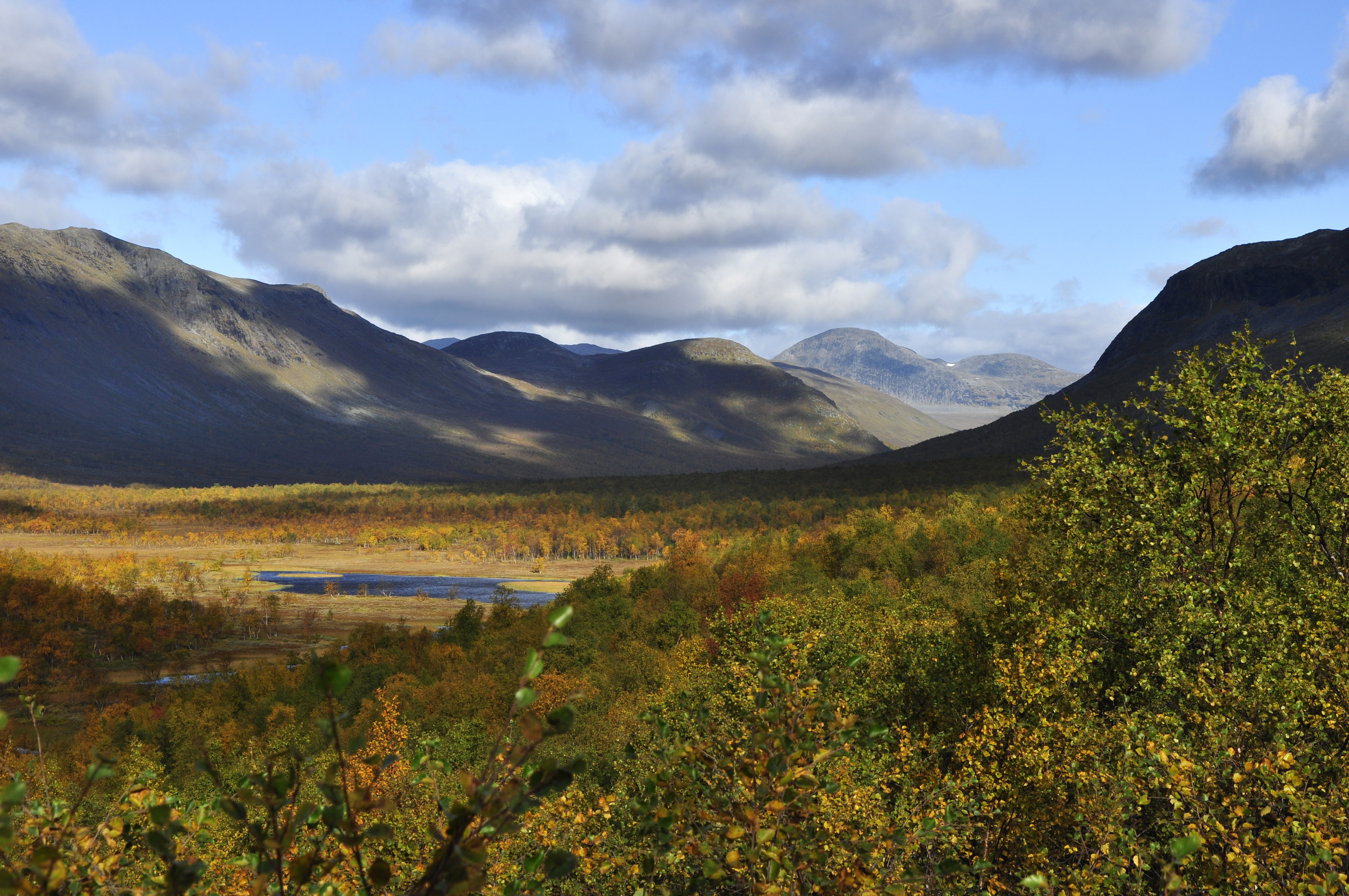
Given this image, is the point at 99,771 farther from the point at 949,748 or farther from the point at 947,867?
A: the point at 949,748

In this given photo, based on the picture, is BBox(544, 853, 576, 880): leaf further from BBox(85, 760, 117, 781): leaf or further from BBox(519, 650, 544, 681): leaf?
BBox(85, 760, 117, 781): leaf

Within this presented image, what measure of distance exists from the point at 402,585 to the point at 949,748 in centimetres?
16551

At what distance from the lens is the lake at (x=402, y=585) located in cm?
16050

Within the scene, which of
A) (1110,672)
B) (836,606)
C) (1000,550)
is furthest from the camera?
(1000,550)

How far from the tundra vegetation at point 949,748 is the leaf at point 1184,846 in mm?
35

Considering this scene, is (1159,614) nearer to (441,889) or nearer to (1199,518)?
(1199,518)

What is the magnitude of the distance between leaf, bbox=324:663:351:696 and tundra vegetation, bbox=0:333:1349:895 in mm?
15

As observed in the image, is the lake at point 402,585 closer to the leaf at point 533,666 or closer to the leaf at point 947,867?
the leaf at point 947,867

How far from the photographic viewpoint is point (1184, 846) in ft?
13.8

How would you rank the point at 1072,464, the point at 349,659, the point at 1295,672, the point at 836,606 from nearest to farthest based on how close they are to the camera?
1. the point at 1295,672
2. the point at 1072,464
3. the point at 836,606
4. the point at 349,659

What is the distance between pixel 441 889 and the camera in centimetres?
365

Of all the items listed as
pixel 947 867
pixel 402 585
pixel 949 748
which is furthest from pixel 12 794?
pixel 402 585

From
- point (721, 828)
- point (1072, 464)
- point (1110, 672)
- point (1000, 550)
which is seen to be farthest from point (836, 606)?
point (721, 828)

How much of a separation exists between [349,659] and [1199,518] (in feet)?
306
